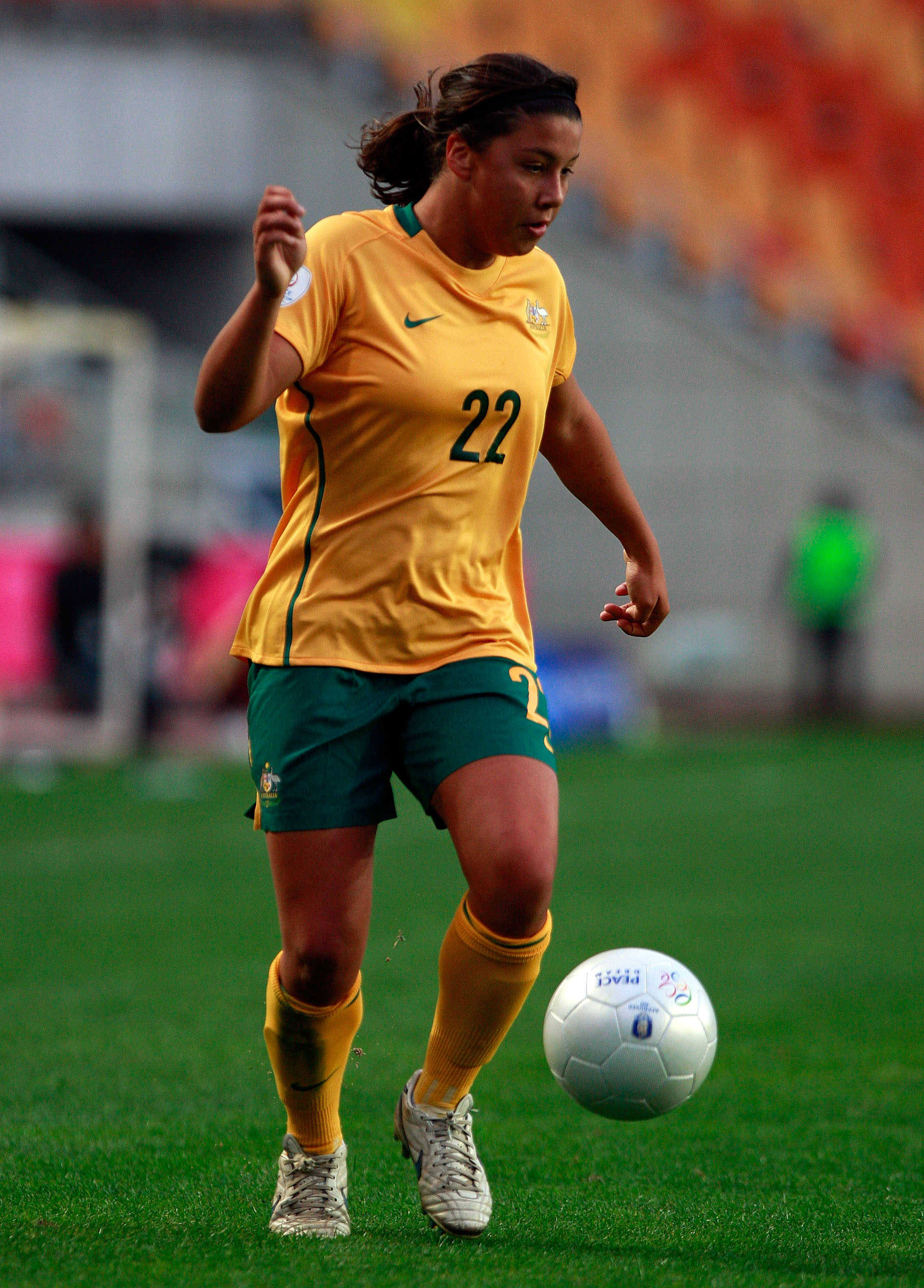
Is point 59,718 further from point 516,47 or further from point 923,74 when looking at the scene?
point 923,74

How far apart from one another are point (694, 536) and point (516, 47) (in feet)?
22.9

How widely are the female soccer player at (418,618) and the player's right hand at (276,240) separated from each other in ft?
0.70

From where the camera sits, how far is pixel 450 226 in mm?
3461

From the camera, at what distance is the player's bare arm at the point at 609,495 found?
12.4 feet

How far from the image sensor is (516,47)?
2327 cm

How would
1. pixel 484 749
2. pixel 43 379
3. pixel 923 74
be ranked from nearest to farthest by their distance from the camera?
pixel 484 749 < pixel 43 379 < pixel 923 74

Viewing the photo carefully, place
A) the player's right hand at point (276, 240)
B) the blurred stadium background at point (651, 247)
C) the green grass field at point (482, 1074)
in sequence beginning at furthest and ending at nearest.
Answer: the blurred stadium background at point (651, 247)
the green grass field at point (482, 1074)
the player's right hand at point (276, 240)

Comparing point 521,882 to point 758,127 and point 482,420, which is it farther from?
point 758,127

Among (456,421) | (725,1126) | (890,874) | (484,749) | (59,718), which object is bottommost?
(59,718)

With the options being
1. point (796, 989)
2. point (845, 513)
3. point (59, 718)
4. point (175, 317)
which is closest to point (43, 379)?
point (59, 718)

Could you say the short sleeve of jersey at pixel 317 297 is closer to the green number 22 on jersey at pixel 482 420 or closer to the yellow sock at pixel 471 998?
the green number 22 on jersey at pixel 482 420

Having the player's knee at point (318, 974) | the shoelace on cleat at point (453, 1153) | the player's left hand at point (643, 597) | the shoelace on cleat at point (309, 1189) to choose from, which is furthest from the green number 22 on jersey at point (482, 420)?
the shoelace on cleat at point (309, 1189)

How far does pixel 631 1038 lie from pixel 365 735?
90 centimetres

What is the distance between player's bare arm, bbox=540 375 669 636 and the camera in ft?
12.4
